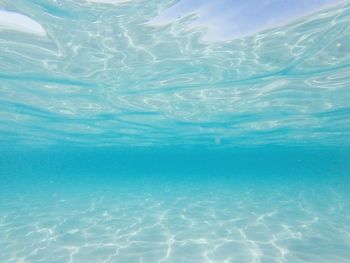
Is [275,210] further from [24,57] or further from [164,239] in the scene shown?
[24,57]

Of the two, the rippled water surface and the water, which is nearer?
the water

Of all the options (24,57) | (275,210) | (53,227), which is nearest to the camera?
(24,57)

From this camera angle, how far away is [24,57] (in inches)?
460

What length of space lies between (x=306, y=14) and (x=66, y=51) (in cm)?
930

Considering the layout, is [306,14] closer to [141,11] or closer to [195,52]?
[195,52]

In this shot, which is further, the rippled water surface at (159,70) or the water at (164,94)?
the rippled water surface at (159,70)

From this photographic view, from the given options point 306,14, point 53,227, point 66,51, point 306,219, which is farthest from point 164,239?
point 306,14

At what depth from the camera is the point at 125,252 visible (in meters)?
8.95

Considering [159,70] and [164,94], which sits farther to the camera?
[164,94]

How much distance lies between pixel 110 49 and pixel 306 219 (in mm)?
12362

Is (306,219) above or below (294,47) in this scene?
below

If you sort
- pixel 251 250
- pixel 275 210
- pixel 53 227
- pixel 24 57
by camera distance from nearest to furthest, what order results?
1. pixel 251 250
2. pixel 24 57
3. pixel 53 227
4. pixel 275 210

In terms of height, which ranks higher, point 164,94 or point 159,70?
point 159,70

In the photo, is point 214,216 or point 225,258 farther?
point 214,216
